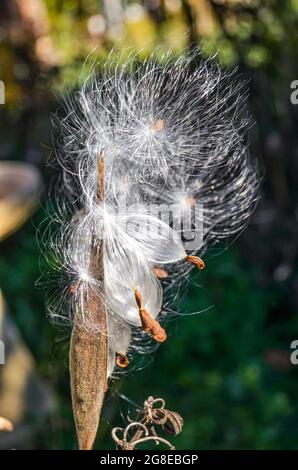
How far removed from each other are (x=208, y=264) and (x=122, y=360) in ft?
7.14

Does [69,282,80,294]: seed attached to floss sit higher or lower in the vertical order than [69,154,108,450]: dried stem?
higher

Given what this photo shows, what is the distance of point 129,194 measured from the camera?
92 cm

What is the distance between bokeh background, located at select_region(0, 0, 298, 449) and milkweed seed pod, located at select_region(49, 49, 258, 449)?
1.37 m

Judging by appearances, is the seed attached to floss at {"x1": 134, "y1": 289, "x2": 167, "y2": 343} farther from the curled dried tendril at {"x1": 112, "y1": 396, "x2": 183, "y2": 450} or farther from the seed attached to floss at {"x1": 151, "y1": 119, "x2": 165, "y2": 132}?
the seed attached to floss at {"x1": 151, "y1": 119, "x2": 165, "y2": 132}

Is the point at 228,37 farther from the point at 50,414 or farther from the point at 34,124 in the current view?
the point at 50,414

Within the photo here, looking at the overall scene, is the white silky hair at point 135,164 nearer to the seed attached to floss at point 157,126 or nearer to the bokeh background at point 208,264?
the seed attached to floss at point 157,126

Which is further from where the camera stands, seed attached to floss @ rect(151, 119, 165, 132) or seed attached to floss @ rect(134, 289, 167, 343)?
seed attached to floss @ rect(151, 119, 165, 132)

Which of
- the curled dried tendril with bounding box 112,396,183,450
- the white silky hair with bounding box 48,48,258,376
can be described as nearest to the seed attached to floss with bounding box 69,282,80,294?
the white silky hair with bounding box 48,48,258,376

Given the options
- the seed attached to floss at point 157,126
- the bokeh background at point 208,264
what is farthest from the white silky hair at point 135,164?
the bokeh background at point 208,264

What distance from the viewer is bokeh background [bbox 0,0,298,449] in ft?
8.17

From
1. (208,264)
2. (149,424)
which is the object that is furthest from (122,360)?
(208,264)

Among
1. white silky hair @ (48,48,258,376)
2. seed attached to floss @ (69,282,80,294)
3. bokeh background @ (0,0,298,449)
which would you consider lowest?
bokeh background @ (0,0,298,449)

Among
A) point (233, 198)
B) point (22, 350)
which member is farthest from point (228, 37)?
point (233, 198)

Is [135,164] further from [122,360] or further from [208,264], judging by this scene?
[208,264]
